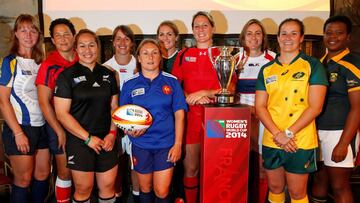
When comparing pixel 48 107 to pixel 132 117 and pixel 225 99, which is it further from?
pixel 225 99

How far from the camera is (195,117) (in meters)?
2.52

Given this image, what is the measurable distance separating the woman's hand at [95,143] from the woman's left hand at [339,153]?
1574mm

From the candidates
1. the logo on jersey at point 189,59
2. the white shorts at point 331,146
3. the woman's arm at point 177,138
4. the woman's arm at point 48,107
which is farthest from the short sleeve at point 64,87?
A: the white shorts at point 331,146

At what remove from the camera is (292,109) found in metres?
1.98

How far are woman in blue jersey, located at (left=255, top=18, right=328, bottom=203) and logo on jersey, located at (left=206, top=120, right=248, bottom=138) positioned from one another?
0.16 m

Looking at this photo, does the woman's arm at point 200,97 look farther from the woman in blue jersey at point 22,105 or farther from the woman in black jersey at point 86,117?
the woman in blue jersey at point 22,105

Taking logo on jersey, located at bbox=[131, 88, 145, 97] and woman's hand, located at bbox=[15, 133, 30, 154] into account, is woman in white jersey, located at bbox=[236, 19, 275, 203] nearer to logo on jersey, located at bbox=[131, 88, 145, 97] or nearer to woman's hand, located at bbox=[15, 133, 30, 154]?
logo on jersey, located at bbox=[131, 88, 145, 97]

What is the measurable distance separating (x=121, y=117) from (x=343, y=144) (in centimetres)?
149

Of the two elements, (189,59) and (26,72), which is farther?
(189,59)

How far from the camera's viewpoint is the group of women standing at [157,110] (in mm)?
2002

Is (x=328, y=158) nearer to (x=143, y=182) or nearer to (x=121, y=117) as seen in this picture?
(x=143, y=182)

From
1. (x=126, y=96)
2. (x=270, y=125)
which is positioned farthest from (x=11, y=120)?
(x=270, y=125)

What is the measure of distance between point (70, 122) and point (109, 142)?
0.93ft

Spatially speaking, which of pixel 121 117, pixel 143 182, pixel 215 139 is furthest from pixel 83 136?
pixel 215 139
